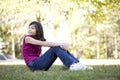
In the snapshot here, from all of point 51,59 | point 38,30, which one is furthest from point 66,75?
point 38,30

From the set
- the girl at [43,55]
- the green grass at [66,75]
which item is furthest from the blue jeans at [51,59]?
the green grass at [66,75]

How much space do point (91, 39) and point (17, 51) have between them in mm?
10872

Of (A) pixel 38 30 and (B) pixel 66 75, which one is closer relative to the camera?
(B) pixel 66 75

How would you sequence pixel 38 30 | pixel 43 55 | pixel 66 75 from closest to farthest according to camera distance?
pixel 66 75, pixel 43 55, pixel 38 30

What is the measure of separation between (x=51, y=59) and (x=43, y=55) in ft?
0.64

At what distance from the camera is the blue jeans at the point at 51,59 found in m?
8.46

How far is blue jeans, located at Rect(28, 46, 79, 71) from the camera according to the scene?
8.46m

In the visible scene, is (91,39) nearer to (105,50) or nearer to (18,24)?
(105,50)

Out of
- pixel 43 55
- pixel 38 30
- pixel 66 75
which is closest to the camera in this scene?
pixel 66 75

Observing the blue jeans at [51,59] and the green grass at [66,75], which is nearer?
the green grass at [66,75]

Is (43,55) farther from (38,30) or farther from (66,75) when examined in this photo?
(66,75)

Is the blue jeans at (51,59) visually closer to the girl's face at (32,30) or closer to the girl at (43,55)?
the girl at (43,55)

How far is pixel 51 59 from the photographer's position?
8.84 m

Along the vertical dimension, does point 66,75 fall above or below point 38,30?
below
